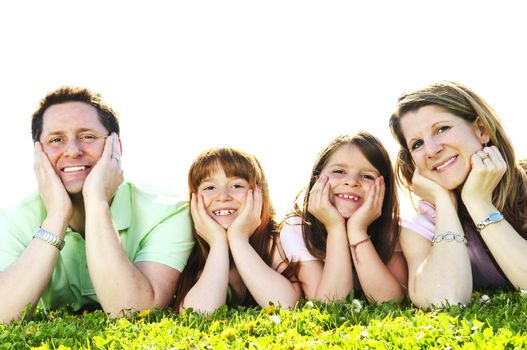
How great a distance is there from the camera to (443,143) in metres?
5.86

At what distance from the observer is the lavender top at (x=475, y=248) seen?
6.02m

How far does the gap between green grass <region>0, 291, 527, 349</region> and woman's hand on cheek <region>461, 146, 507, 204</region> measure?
2.94 feet

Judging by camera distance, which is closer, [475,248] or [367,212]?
[367,212]

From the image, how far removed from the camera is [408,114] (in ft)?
20.3

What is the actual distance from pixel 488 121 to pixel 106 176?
3.72 meters

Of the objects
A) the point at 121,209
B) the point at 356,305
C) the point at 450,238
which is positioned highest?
the point at 121,209

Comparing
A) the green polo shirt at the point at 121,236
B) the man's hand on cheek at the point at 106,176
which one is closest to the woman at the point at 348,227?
the green polo shirt at the point at 121,236

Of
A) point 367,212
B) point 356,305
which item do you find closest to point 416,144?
point 367,212

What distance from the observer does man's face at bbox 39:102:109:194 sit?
633 centimetres

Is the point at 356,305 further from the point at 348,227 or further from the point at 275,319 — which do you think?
the point at 348,227

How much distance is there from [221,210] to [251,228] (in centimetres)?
36

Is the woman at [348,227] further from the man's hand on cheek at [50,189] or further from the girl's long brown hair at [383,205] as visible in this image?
the man's hand on cheek at [50,189]

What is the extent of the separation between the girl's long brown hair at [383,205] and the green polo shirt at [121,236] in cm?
125

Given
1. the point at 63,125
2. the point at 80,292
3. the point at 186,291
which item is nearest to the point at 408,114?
the point at 186,291
